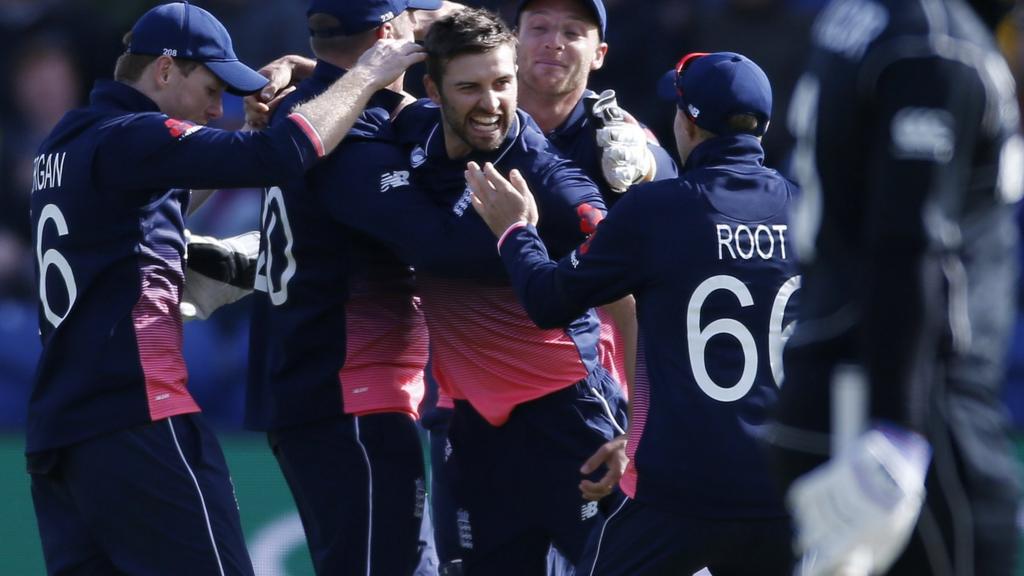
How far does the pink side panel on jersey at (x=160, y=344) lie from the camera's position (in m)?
4.27

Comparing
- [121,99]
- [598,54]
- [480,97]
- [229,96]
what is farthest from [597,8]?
[229,96]

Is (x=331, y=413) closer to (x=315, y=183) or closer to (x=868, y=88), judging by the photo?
(x=315, y=183)

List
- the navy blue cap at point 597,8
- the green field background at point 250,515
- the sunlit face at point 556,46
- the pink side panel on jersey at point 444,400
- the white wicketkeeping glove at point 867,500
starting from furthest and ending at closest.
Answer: the green field background at point 250,515 → the navy blue cap at point 597,8 → the sunlit face at point 556,46 → the pink side panel on jersey at point 444,400 → the white wicketkeeping glove at point 867,500

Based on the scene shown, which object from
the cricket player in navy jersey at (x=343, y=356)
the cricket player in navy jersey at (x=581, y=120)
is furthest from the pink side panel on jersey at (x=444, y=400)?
the cricket player in navy jersey at (x=343, y=356)

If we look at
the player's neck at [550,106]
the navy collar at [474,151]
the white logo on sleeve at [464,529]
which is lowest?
the white logo on sleeve at [464,529]

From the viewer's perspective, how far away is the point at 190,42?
447cm

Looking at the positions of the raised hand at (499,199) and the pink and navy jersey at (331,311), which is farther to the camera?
the pink and navy jersey at (331,311)

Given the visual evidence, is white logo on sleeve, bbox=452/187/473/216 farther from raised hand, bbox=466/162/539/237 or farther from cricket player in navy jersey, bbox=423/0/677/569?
cricket player in navy jersey, bbox=423/0/677/569

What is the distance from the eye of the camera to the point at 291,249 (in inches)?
179

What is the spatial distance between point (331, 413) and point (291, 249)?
1.66ft

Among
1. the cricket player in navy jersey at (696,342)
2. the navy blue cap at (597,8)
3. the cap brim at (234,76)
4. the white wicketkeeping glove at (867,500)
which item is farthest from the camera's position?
the navy blue cap at (597,8)

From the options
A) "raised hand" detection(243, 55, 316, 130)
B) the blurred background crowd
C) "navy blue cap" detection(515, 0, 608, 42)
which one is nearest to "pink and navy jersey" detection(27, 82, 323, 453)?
"raised hand" detection(243, 55, 316, 130)

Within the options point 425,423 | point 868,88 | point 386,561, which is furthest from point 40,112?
point 868,88

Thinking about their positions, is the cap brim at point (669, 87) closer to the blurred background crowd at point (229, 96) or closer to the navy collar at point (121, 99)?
the navy collar at point (121, 99)
